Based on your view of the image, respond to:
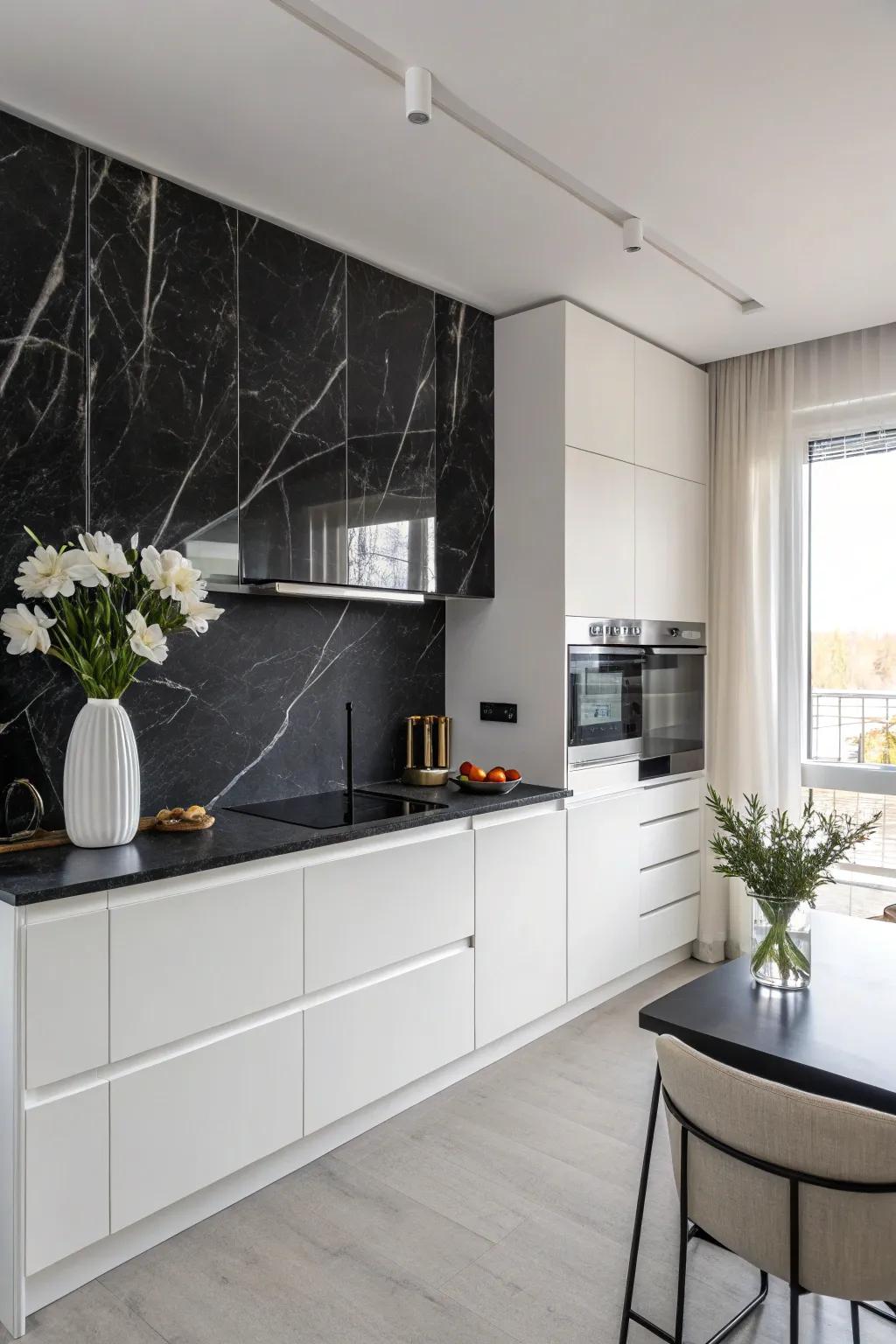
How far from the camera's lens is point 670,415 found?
390 centimetres

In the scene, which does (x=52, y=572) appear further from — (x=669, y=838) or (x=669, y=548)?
(x=669, y=838)

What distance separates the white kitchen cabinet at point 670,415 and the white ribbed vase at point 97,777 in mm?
2387

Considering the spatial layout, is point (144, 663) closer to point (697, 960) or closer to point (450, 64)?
point (450, 64)

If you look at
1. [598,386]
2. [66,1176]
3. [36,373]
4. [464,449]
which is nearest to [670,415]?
[598,386]

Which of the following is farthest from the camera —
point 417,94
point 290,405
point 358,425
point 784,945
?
point 358,425

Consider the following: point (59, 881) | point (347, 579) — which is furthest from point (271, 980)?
point (347, 579)

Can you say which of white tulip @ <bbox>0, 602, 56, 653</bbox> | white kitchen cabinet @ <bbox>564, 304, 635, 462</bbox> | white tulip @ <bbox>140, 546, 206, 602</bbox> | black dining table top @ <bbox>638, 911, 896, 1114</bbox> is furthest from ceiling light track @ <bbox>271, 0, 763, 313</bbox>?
black dining table top @ <bbox>638, 911, 896, 1114</bbox>

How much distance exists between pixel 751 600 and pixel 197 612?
2.62m

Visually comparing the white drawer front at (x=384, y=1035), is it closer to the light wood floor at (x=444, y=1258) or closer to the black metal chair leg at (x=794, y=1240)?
the light wood floor at (x=444, y=1258)

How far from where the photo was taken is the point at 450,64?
199cm

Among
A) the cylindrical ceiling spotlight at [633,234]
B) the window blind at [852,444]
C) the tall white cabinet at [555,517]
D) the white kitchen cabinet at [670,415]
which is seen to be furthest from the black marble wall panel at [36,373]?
the window blind at [852,444]

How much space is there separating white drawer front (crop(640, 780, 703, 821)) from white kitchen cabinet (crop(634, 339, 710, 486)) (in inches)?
53.1

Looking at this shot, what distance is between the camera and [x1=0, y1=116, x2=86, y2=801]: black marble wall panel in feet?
7.27

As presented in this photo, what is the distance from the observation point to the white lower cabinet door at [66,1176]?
72.6 inches
